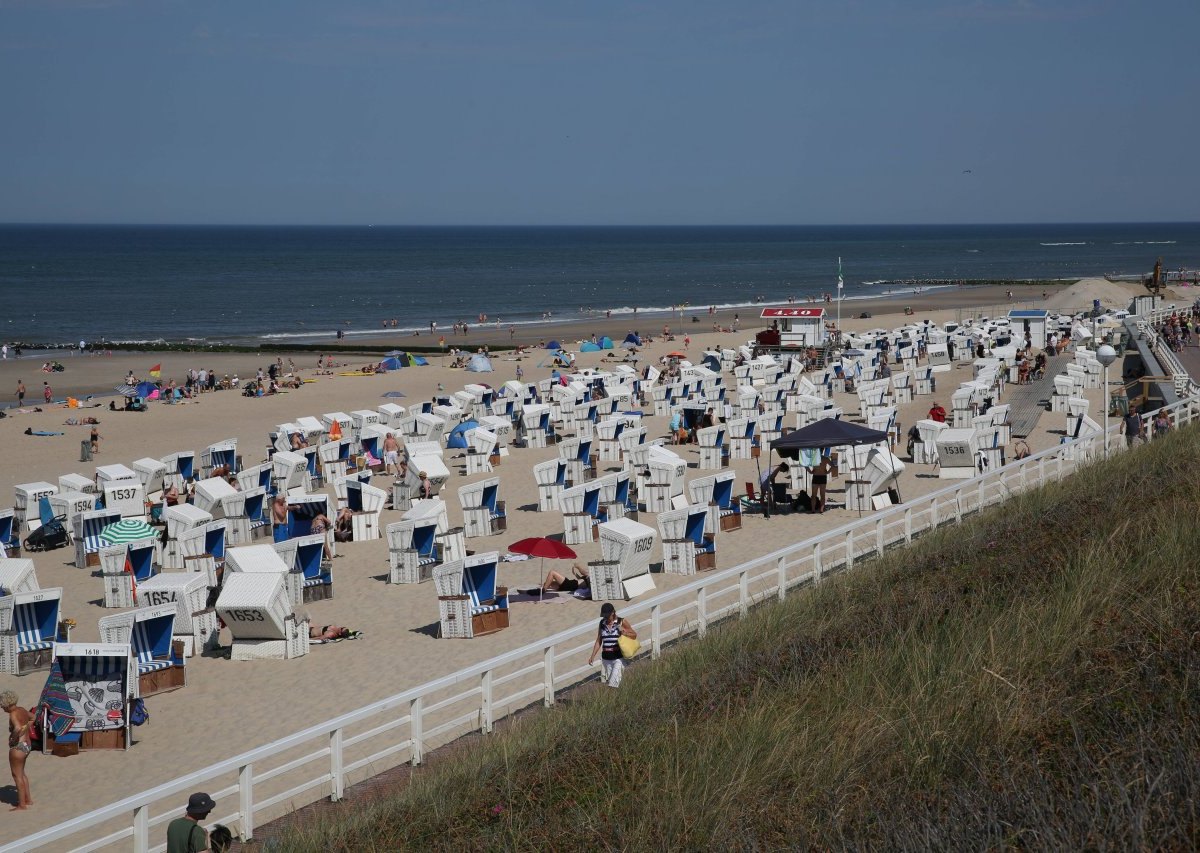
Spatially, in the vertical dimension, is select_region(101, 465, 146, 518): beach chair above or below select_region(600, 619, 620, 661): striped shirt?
below

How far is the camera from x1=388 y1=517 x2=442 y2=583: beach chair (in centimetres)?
1376

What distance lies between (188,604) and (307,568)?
195cm

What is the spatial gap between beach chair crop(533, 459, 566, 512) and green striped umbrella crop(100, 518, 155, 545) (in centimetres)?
525

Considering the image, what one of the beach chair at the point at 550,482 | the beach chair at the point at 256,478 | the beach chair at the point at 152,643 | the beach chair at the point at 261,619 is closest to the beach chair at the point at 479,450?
the beach chair at the point at 256,478

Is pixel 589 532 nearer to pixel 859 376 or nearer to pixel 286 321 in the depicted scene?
pixel 859 376

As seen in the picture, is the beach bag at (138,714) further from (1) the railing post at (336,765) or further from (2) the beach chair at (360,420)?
(2) the beach chair at (360,420)

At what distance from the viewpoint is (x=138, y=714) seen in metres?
9.51

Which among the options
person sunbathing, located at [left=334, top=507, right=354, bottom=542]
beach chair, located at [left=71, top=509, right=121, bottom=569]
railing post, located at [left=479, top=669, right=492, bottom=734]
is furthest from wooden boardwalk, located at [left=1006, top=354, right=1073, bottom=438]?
railing post, located at [left=479, top=669, right=492, bottom=734]

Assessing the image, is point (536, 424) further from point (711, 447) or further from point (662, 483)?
point (662, 483)

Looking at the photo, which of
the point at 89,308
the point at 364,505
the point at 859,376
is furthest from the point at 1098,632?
the point at 89,308

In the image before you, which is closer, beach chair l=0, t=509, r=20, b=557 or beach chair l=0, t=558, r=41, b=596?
beach chair l=0, t=558, r=41, b=596

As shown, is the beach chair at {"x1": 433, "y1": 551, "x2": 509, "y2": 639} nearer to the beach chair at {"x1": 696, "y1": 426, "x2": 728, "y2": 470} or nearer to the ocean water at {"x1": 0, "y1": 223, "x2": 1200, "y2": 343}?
the beach chair at {"x1": 696, "y1": 426, "x2": 728, "y2": 470}

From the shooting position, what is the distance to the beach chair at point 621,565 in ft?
41.0

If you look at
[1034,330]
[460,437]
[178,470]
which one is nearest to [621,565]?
[460,437]
